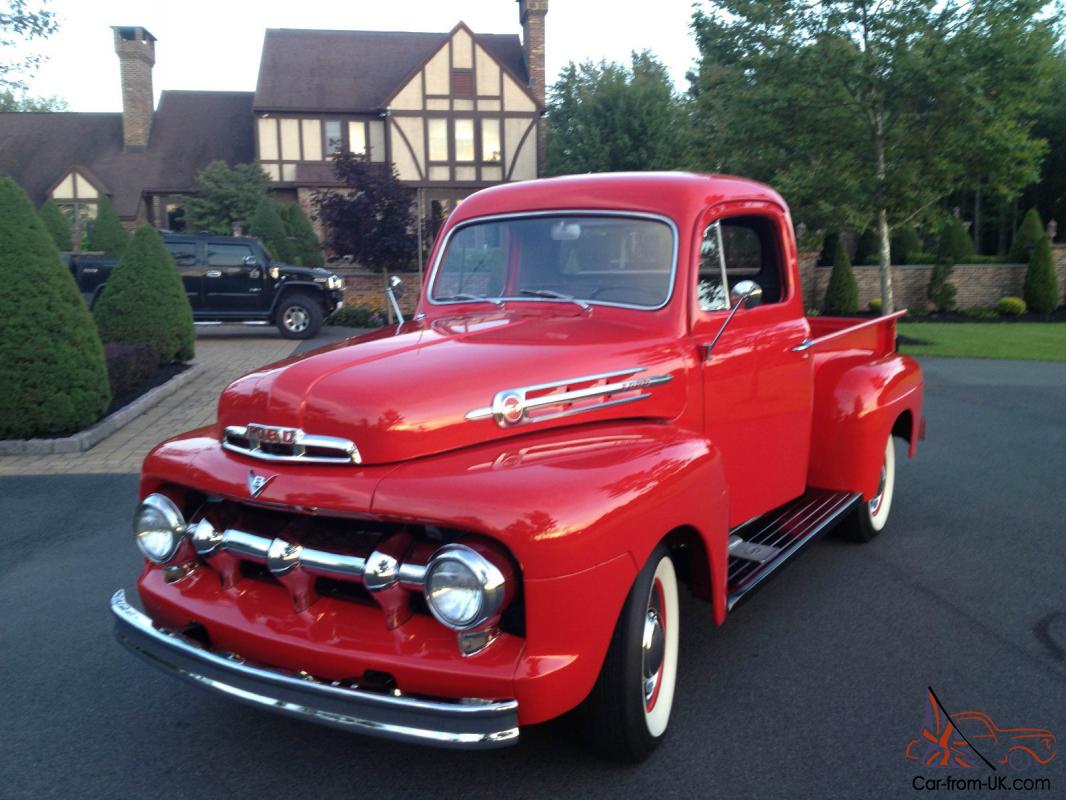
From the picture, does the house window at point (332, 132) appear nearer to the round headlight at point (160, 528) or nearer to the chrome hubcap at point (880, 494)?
the chrome hubcap at point (880, 494)

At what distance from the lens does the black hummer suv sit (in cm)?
1902

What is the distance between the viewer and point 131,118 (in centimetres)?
3772

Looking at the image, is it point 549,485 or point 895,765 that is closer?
point 549,485

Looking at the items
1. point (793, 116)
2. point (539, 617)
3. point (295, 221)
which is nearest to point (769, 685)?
point (539, 617)

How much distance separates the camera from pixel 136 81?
1475 inches

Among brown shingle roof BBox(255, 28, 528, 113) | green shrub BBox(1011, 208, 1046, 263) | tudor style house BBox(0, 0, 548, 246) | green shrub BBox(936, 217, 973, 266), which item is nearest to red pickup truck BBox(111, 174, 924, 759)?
green shrub BBox(936, 217, 973, 266)

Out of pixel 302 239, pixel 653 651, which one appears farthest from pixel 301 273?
pixel 653 651

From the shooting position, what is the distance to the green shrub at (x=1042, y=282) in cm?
2319

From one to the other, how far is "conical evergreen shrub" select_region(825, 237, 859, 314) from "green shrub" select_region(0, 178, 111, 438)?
18967 millimetres

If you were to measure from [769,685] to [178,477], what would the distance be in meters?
2.43

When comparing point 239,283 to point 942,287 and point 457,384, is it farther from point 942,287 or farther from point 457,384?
point 457,384

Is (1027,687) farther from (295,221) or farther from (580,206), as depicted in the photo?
(295,221)

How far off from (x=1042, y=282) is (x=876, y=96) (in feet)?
31.1

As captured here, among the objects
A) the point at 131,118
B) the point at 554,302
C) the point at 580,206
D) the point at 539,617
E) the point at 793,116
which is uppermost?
the point at 131,118
